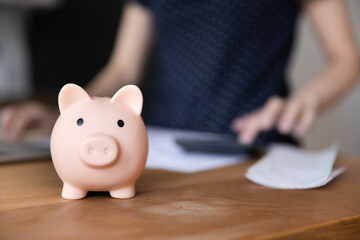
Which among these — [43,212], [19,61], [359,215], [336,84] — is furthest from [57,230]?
[19,61]

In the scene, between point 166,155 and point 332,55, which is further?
point 332,55

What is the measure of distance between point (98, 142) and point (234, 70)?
48 cm

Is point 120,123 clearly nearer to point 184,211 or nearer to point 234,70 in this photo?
point 184,211

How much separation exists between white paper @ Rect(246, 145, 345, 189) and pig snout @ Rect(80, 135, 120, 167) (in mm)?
194

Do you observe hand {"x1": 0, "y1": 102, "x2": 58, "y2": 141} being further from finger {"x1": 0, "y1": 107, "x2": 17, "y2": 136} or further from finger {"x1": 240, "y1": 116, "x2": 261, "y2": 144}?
finger {"x1": 240, "y1": 116, "x2": 261, "y2": 144}

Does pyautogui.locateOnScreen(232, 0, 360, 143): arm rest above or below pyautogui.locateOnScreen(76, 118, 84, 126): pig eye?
above

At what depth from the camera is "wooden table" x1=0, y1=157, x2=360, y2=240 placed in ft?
0.98

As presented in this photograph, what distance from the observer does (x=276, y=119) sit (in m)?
0.69

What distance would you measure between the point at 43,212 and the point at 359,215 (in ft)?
0.89

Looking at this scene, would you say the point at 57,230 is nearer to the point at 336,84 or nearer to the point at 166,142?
the point at 166,142

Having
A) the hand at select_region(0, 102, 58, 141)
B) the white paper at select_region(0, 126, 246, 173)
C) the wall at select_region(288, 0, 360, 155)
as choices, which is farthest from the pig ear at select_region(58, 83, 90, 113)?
the wall at select_region(288, 0, 360, 155)

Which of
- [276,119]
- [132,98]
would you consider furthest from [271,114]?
[132,98]

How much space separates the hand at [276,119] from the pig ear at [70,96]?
334 millimetres

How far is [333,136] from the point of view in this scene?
6.43ft
